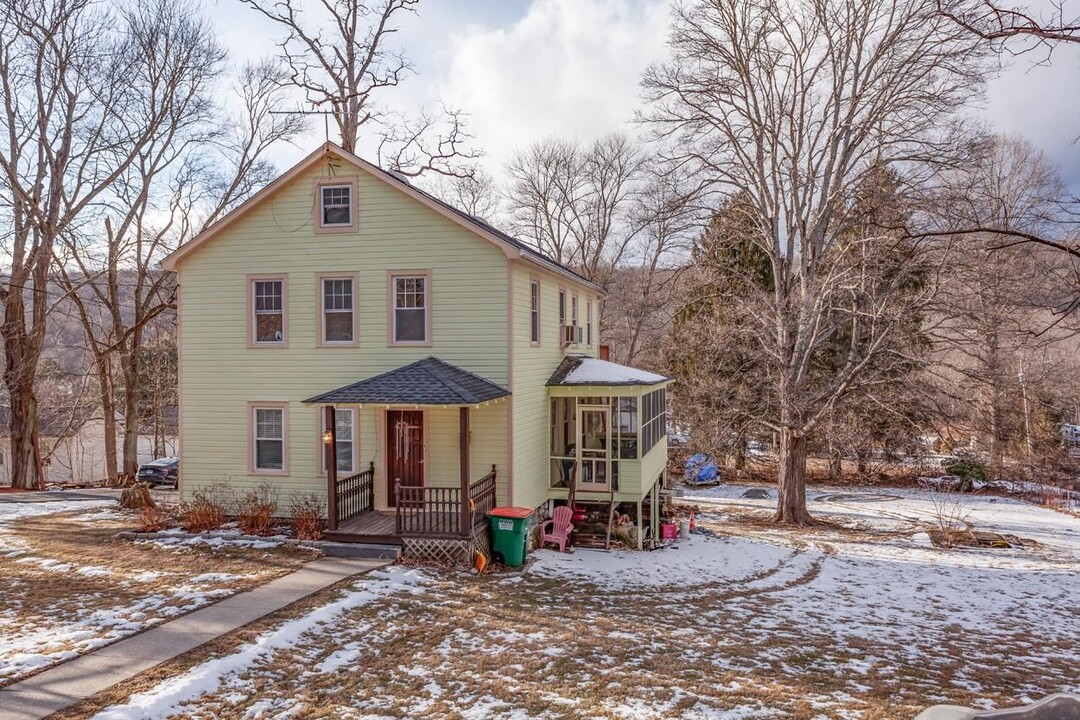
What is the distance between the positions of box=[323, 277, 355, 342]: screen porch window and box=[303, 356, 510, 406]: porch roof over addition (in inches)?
62.8

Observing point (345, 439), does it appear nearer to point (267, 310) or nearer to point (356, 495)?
point (356, 495)

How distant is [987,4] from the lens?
18.0 ft

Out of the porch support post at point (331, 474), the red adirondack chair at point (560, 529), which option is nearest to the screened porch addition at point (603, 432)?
the red adirondack chair at point (560, 529)

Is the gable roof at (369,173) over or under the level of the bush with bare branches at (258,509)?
over

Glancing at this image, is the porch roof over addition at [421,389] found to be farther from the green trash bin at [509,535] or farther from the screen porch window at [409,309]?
the green trash bin at [509,535]

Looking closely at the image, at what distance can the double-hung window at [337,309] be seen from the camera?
14289 mm

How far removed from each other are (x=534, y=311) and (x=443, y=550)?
19.9 feet

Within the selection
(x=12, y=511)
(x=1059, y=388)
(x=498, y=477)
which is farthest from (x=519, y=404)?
(x=1059, y=388)

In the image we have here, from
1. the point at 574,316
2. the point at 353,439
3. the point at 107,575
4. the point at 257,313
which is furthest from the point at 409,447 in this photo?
the point at 574,316

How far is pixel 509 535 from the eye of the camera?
12.3 m

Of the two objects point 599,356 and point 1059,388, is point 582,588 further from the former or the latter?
point 1059,388

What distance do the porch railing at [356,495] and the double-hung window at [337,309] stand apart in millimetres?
2922

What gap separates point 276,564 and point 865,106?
65.1 ft

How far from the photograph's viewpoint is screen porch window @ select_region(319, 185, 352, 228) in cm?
1421
